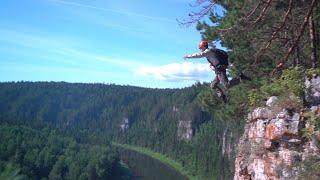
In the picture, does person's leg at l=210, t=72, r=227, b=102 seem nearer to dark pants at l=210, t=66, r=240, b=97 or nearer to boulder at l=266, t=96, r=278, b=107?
dark pants at l=210, t=66, r=240, b=97

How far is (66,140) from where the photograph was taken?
13238 cm

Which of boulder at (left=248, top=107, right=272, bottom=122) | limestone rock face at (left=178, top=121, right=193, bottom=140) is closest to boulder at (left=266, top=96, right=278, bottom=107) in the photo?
boulder at (left=248, top=107, right=272, bottom=122)

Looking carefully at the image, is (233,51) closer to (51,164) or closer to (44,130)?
(51,164)

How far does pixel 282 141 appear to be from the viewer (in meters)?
9.10

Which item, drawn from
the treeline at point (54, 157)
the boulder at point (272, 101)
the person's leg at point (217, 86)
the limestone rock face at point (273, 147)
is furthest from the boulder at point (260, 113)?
the treeline at point (54, 157)

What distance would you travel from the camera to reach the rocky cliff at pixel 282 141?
28.3ft

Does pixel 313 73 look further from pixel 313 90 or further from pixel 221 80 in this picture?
pixel 221 80

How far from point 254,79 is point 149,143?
16988 centimetres

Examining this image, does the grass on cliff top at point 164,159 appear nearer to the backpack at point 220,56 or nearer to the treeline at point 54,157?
the treeline at point 54,157

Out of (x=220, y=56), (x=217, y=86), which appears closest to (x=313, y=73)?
(x=220, y=56)

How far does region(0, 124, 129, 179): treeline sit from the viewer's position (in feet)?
333

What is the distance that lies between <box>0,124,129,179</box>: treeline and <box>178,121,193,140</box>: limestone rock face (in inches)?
1575

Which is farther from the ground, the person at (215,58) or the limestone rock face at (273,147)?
the person at (215,58)

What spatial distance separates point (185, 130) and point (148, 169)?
36.1 meters
